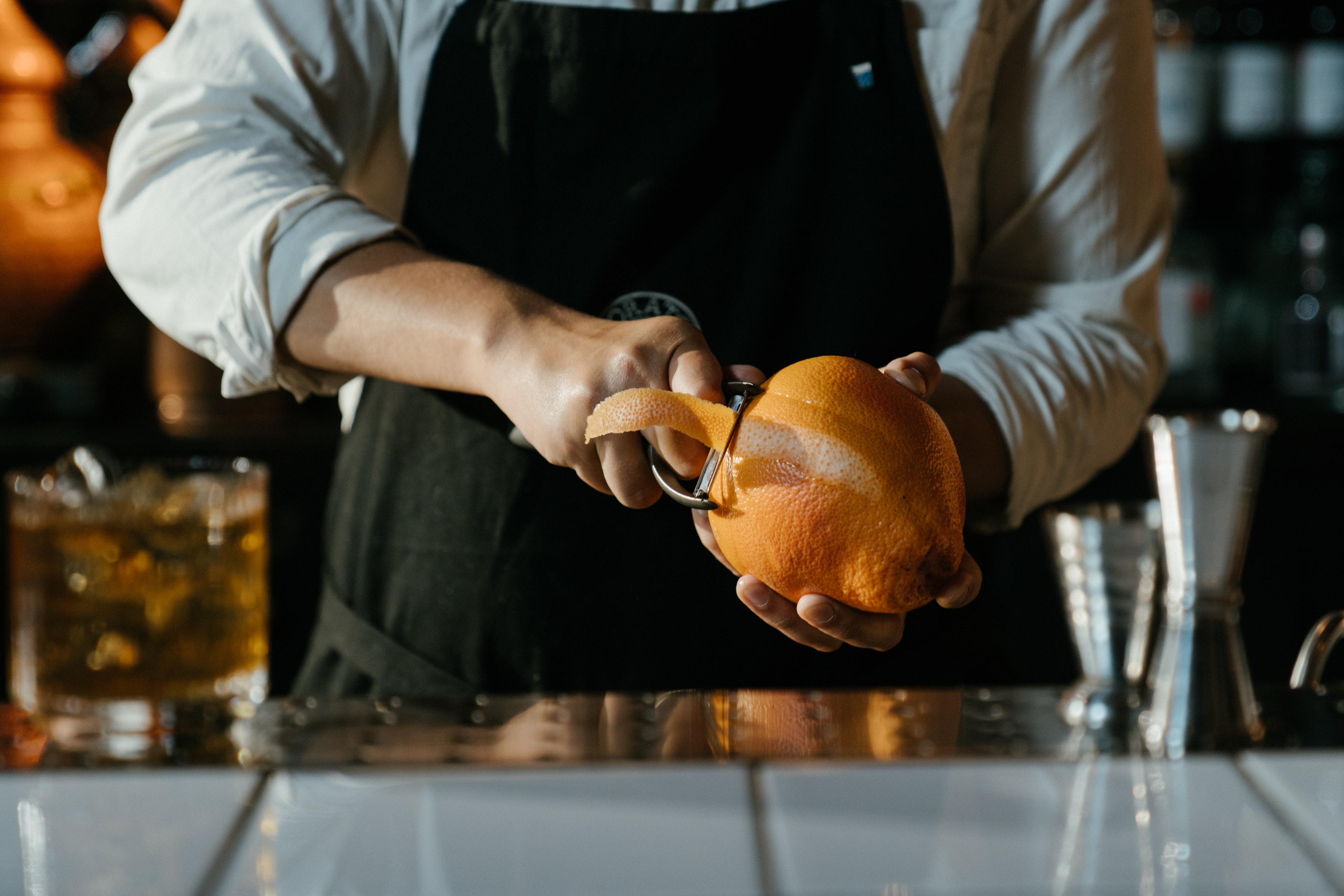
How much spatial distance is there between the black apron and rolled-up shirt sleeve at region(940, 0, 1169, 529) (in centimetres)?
8

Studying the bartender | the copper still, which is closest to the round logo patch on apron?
the bartender

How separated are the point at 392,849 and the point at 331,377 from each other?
0.95ft

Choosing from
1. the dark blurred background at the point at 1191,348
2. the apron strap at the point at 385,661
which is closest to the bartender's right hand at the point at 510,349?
the apron strap at the point at 385,661

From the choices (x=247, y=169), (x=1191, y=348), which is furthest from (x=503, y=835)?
(x=1191, y=348)

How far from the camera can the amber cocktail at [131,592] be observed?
24.8 inches

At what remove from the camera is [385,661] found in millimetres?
866

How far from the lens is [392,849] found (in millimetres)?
509

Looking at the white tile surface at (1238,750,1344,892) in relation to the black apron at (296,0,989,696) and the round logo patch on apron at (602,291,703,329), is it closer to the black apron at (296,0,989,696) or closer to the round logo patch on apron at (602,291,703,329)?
the black apron at (296,0,989,696)

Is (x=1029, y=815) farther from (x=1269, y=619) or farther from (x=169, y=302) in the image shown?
(x=1269, y=619)

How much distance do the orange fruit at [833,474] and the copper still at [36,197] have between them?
4.53ft

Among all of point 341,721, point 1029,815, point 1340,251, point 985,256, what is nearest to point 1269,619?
point 1340,251

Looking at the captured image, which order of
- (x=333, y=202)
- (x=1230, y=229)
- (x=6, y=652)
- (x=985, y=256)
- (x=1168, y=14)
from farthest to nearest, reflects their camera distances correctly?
1. (x=1230, y=229)
2. (x=1168, y=14)
3. (x=6, y=652)
4. (x=985, y=256)
5. (x=333, y=202)

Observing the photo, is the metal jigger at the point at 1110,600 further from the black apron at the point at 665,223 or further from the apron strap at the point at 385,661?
the apron strap at the point at 385,661

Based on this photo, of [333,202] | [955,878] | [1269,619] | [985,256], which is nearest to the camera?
[955,878]
